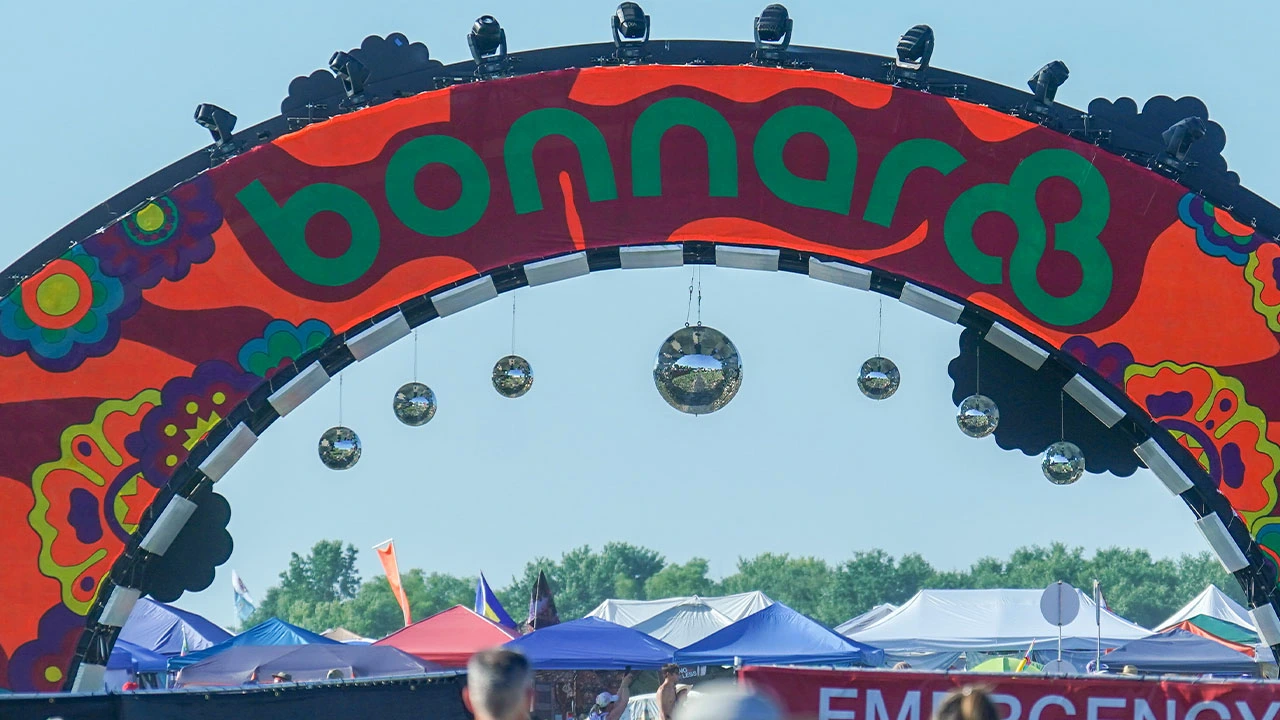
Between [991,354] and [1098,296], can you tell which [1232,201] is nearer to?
[1098,296]

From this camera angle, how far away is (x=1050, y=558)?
11262cm

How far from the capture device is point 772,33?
13844 millimetres

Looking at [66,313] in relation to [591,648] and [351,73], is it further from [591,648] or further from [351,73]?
[591,648]

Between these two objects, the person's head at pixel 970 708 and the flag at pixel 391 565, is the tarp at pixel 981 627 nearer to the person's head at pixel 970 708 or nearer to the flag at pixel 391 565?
the flag at pixel 391 565

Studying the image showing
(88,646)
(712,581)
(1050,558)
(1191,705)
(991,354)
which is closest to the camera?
(1191,705)

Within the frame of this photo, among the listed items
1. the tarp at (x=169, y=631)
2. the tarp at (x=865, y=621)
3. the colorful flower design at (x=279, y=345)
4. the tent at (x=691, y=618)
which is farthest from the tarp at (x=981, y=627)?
the colorful flower design at (x=279, y=345)

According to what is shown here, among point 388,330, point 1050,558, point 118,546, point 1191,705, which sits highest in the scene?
point 1050,558

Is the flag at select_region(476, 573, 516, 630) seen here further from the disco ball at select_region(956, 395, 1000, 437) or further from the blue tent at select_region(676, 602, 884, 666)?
the disco ball at select_region(956, 395, 1000, 437)

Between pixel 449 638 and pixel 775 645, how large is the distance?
5089 mm

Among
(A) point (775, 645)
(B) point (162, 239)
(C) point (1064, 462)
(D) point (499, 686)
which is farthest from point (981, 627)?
(D) point (499, 686)

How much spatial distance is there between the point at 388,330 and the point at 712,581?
117 meters

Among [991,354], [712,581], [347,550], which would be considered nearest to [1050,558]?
[712,581]

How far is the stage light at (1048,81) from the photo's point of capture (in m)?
13.7

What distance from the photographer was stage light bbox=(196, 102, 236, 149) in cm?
1389
